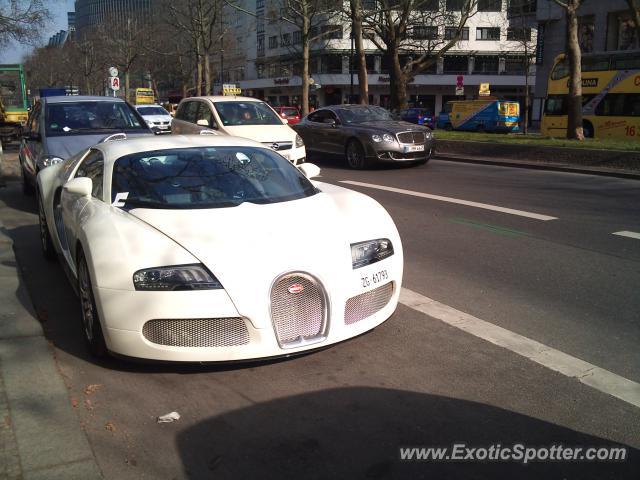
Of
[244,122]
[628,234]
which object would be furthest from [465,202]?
[244,122]

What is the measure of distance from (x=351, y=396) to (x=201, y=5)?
138 feet

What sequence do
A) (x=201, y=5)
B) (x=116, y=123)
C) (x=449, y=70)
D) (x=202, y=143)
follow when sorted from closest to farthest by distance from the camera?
1. (x=202, y=143)
2. (x=116, y=123)
3. (x=201, y=5)
4. (x=449, y=70)

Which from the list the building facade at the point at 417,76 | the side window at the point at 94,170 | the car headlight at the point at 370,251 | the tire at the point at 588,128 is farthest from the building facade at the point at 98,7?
the car headlight at the point at 370,251

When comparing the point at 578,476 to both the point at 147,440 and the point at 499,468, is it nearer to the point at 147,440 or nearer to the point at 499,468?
the point at 499,468

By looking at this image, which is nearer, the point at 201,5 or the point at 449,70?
the point at 201,5

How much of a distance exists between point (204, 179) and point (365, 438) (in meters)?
2.36

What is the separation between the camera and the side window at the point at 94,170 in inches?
188

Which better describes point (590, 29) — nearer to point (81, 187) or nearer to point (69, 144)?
point (69, 144)

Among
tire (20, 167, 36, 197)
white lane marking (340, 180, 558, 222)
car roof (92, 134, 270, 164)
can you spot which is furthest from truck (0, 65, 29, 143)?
car roof (92, 134, 270, 164)

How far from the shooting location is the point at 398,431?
10.4 ft

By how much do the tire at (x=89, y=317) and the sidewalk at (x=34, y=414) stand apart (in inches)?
9.8

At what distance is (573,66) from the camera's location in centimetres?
1780

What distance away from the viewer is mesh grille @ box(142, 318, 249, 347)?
140 inches

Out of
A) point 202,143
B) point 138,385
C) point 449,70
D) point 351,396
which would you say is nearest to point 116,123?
point 202,143
